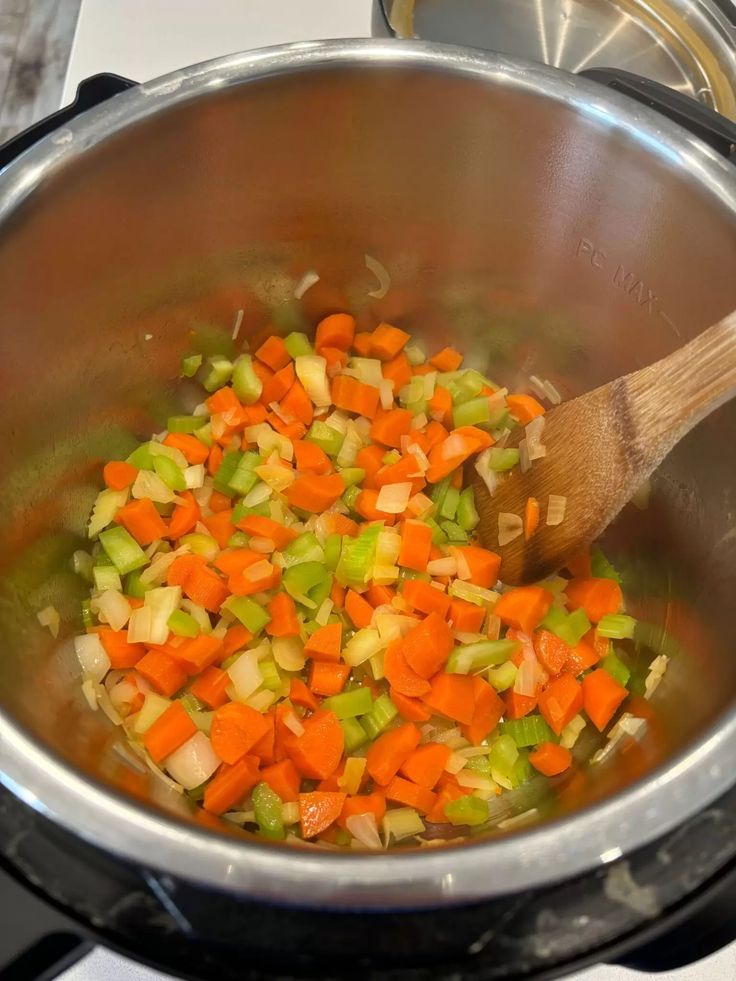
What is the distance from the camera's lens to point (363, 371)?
142 centimetres

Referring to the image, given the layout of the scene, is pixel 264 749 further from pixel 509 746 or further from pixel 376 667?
pixel 509 746

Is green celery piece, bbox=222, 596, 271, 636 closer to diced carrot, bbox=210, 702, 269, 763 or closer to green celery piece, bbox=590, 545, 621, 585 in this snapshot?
diced carrot, bbox=210, 702, 269, 763

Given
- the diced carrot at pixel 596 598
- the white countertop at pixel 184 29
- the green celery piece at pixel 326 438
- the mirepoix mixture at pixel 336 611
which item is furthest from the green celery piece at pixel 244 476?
the white countertop at pixel 184 29

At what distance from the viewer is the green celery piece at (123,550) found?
121cm

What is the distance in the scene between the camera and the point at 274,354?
4.59 feet

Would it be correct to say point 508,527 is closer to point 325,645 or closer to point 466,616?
point 466,616

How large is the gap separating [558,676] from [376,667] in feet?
0.92

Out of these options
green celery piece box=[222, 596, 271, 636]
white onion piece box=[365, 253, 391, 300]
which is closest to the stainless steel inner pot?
white onion piece box=[365, 253, 391, 300]

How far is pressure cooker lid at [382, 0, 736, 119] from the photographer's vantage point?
5.01 feet

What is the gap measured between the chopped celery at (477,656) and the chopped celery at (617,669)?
0.51 ft

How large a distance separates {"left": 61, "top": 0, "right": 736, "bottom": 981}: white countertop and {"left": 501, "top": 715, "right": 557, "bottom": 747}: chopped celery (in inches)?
52.5

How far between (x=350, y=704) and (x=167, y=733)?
257 millimetres

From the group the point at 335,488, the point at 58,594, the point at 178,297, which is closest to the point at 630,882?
the point at 335,488

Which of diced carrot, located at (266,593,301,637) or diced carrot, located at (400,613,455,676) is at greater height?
diced carrot, located at (400,613,455,676)
